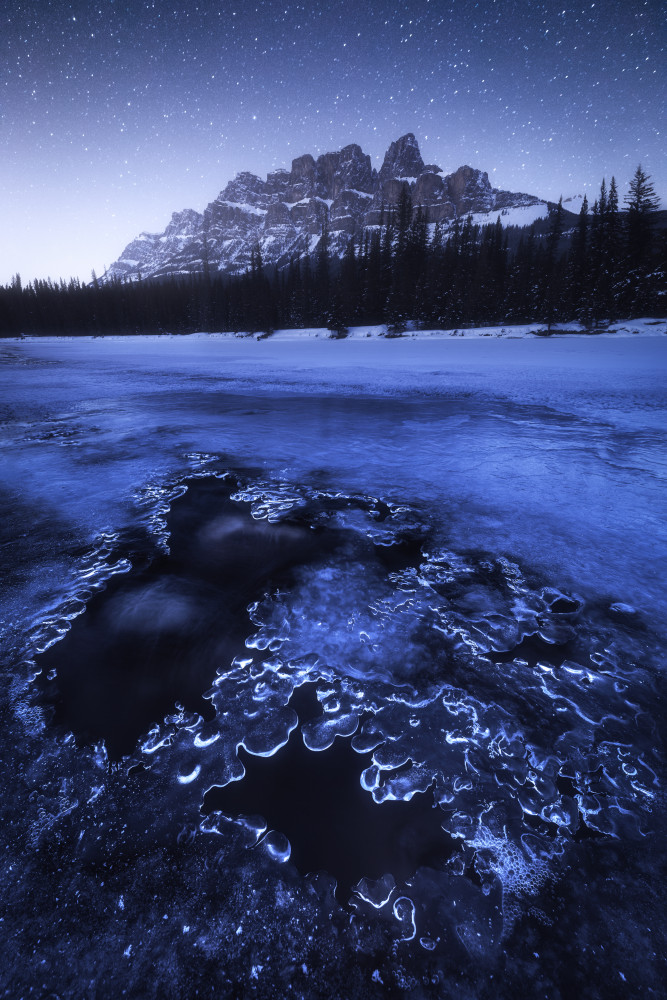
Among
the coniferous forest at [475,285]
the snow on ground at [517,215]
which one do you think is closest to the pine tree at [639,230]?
the coniferous forest at [475,285]

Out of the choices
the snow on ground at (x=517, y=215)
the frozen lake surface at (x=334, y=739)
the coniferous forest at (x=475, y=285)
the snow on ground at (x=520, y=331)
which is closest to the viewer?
the frozen lake surface at (x=334, y=739)

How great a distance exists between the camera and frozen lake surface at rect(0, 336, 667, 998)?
1.18 meters

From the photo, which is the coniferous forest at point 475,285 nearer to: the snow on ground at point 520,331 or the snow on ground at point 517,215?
the snow on ground at point 520,331

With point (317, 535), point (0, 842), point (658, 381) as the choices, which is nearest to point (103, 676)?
point (0, 842)

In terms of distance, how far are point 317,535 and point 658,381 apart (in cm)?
1442

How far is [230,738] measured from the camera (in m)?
1.84

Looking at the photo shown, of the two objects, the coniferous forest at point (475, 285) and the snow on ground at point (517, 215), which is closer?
the coniferous forest at point (475, 285)

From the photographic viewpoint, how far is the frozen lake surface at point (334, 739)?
1182 millimetres

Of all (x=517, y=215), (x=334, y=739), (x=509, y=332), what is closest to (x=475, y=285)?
(x=509, y=332)

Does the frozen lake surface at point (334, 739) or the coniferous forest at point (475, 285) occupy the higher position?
the coniferous forest at point (475, 285)

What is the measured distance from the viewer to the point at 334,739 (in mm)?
1854

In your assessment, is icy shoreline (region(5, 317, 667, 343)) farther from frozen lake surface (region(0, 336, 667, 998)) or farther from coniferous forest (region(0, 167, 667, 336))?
frozen lake surface (region(0, 336, 667, 998))

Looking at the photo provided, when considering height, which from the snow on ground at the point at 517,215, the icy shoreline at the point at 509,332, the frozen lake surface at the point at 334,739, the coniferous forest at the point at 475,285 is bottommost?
the frozen lake surface at the point at 334,739

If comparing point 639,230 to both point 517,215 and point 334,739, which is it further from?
point 517,215
